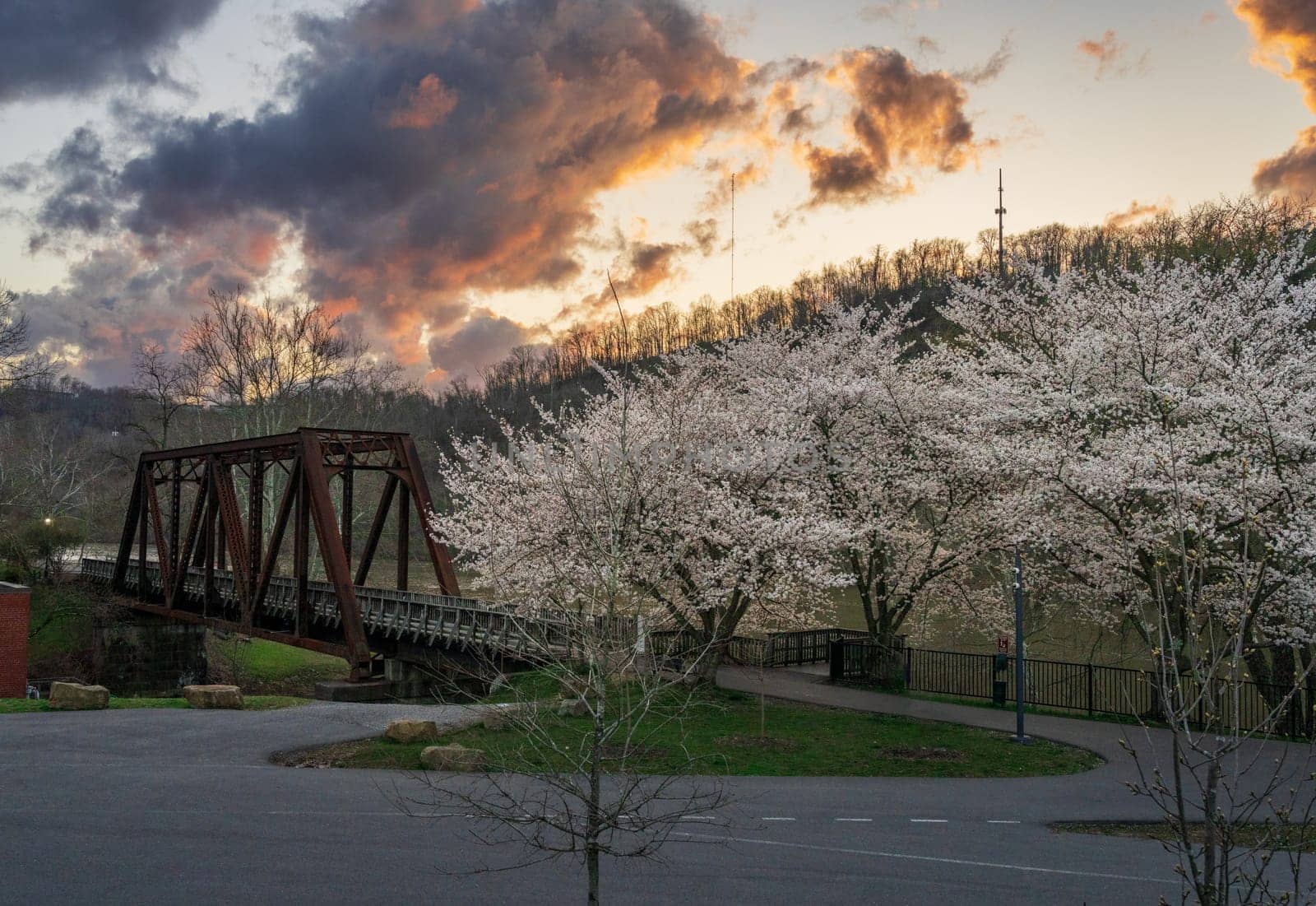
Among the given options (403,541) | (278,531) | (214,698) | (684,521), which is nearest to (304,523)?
(278,531)

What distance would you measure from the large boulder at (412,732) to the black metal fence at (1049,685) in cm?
1346

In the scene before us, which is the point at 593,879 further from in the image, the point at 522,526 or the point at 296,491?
the point at 296,491

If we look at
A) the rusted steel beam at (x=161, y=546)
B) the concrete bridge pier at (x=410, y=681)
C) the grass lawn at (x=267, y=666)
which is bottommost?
the grass lawn at (x=267, y=666)

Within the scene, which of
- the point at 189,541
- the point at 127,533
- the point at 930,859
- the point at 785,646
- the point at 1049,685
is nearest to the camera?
the point at 930,859

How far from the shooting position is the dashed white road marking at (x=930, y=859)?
447 inches

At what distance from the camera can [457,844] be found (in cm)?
1196

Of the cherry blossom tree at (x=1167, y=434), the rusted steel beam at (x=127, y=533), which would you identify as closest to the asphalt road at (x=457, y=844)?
the cherry blossom tree at (x=1167, y=434)

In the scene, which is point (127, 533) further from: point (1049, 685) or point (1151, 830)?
point (1151, 830)

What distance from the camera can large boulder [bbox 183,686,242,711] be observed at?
22.6 m

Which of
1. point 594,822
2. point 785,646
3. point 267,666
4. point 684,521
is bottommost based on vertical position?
point 267,666

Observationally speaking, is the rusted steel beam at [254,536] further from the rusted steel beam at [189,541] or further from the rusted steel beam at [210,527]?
the rusted steel beam at [189,541]

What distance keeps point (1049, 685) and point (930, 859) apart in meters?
14.7

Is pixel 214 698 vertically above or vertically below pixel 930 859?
above

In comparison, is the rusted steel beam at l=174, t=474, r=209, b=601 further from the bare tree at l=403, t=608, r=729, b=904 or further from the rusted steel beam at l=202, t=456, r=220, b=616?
the bare tree at l=403, t=608, r=729, b=904
